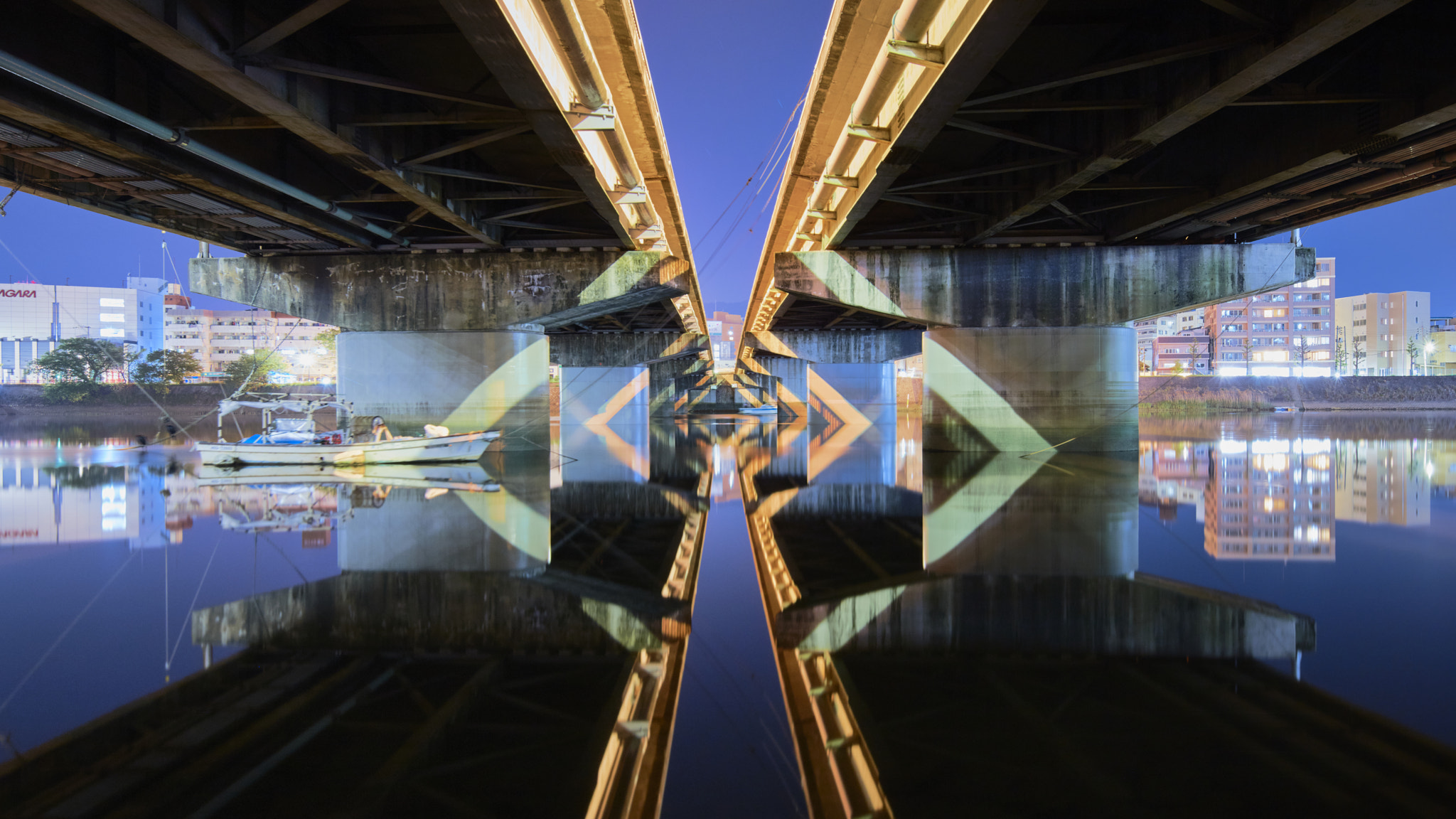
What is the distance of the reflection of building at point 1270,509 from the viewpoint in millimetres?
9969

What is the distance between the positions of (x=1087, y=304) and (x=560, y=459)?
18.3 m

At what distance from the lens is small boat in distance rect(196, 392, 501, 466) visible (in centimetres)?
2120

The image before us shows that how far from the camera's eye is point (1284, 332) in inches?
4902

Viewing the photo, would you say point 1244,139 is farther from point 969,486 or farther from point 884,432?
point 884,432

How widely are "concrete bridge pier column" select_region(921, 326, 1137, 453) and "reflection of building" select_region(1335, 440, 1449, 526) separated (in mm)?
5947

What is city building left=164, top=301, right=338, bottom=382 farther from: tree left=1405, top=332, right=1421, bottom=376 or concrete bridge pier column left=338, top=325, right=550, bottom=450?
tree left=1405, top=332, right=1421, bottom=376

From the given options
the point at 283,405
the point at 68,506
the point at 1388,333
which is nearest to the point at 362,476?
the point at 283,405

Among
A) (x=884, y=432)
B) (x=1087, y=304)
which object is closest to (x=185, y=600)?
(x=1087, y=304)

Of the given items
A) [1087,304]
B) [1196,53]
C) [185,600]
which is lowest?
[185,600]

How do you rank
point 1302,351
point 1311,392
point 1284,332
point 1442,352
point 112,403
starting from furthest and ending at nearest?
point 1442,352, point 1284,332, point 1302,351, point 1311,392, point 112,403

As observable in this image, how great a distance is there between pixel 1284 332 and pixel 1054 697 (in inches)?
5943

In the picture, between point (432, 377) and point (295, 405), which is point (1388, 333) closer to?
point (432, 377)

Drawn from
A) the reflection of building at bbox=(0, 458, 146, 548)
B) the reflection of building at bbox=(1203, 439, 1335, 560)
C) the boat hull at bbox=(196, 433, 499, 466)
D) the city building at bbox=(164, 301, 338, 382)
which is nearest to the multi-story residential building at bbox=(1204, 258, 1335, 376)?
the reflection of building at bbox=(1203, 439, 1335, 560)

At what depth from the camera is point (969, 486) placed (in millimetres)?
16625
